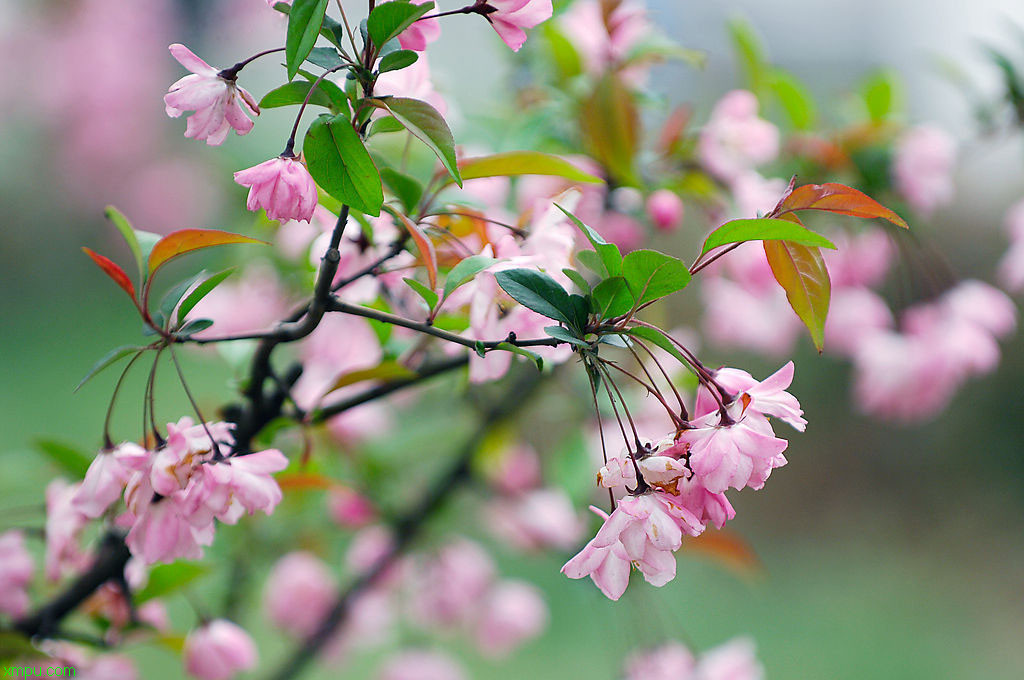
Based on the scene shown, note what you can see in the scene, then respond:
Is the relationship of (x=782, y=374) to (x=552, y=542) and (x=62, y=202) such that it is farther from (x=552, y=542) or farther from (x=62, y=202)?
(x=62, y=202)

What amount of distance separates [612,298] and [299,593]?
753 millimetres

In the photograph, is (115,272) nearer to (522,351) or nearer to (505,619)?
(522,351)

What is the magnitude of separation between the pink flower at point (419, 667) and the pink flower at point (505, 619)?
7cm

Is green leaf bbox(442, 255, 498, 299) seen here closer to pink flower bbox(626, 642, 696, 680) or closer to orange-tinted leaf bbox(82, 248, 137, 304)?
orange-tinted leaf bbox(82, 248, 137, 304)

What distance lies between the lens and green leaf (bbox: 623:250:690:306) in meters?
0.36

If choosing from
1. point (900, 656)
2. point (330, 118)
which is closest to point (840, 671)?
point (900, 656)

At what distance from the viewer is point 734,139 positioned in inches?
31.6

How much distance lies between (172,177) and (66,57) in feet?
1.69

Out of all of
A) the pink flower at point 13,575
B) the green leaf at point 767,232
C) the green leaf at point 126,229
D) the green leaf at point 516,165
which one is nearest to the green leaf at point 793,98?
the green leaf at point 516,165

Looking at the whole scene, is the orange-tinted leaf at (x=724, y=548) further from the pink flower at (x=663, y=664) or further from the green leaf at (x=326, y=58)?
the green leaf at (x=326, y=58)

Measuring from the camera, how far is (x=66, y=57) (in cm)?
272

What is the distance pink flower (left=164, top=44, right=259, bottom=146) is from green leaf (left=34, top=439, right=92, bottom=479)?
334 mm

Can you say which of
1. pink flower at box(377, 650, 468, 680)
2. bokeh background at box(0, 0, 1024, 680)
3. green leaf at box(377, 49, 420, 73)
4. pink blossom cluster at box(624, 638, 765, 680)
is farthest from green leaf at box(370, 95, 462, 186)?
bokeh background at box(0, 0, 1024, 680)

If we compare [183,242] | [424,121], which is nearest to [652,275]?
[424,121]
